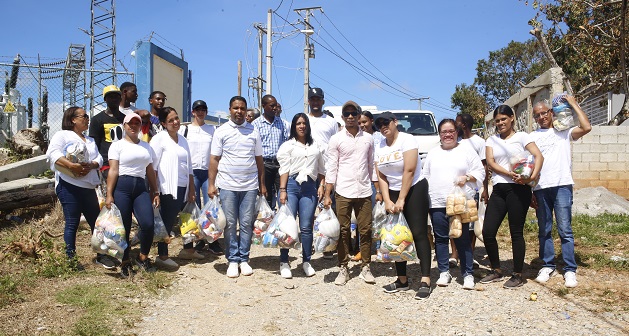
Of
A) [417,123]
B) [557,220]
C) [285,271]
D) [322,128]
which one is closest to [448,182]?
[557,220]

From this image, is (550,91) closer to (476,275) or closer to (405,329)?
(476,275)

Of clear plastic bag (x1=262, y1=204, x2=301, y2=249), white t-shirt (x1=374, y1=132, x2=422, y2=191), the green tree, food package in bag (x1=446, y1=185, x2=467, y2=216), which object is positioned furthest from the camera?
the green tree

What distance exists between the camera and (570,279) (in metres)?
5.34

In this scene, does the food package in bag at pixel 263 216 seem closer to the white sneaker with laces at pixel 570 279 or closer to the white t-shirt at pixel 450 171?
the white t-shirt at pixel 450 171

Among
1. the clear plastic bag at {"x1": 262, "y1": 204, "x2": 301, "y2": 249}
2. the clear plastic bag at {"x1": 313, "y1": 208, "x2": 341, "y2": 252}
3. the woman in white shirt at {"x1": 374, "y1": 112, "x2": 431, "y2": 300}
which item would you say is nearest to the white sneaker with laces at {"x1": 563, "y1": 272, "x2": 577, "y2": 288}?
the woman in white shirt at {"x1": 374, "y1": 112, "x2": 431, "y2": 300}

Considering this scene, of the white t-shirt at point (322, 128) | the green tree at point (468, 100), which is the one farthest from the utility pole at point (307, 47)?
the white t-shirt at point (322, 128)

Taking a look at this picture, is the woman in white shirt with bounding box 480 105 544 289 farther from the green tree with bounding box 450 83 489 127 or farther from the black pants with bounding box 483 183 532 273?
the green tree with bounding box 450 83 489 127

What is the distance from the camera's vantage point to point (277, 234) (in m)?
5.76

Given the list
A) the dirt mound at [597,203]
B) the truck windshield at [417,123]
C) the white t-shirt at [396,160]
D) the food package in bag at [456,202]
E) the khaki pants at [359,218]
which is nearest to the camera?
the food package in bag at [456,202]

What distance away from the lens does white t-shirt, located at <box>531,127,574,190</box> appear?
17.8 feet

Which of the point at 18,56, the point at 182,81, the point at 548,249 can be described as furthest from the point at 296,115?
the point at 182,81

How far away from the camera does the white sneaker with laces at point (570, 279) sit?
5.31 meters

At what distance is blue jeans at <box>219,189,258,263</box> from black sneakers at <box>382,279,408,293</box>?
1659 millimetres

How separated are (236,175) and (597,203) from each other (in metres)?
7.35
